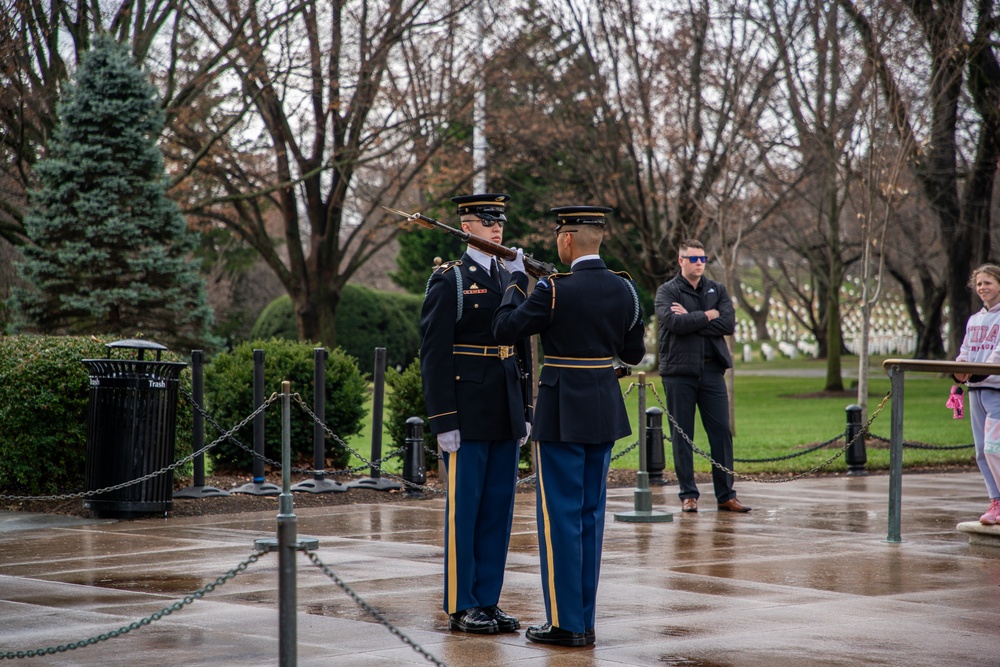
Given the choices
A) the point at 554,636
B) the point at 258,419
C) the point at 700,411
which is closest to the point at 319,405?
the point at 258,419

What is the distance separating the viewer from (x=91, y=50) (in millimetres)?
19328

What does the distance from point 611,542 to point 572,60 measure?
20.8 metres

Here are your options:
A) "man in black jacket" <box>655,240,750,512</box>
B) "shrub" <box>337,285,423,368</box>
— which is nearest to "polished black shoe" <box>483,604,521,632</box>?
"man in black jacket" <box>655,240,750,512</box>

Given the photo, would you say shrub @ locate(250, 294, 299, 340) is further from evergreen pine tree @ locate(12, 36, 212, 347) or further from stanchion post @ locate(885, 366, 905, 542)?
stanchion post @ locate(885, 366, 905, 542)

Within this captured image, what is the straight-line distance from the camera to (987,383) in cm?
916

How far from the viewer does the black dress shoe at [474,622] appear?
608 cm

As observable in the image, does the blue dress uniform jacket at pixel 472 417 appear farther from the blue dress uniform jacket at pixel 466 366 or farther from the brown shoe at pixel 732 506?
the brown shoe at pixel 732 506

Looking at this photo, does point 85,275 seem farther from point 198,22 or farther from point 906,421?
point 906,421

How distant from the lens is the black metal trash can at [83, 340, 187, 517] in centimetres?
1039

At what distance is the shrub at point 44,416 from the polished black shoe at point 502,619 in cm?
615

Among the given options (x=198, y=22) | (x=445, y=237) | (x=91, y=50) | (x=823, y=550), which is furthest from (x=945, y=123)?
(x=445, y=237)

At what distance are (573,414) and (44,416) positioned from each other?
6826 millimetres

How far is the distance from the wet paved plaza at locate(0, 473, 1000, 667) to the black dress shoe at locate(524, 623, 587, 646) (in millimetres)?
64

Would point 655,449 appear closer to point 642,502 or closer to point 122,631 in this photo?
point 642,502
